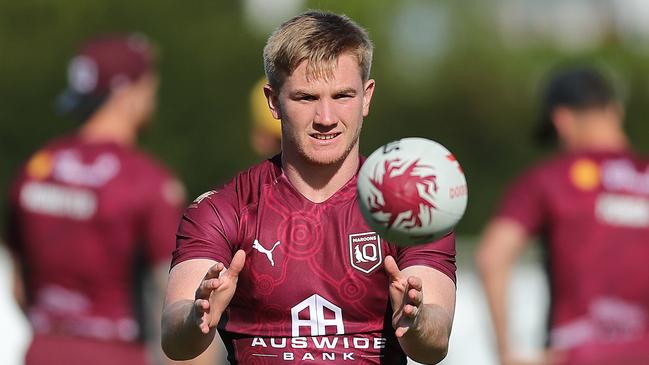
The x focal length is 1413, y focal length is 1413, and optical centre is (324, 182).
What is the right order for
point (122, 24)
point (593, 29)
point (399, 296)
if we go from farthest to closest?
point (593, 29) → point (122, 24) → point (399, 296)

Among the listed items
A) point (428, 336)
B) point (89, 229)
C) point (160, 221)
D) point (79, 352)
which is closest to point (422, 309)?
point (428, 336)

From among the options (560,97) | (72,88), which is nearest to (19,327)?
(72,88)

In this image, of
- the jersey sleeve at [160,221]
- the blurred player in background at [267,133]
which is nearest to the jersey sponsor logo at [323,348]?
the jersey sleeve at [160,221]

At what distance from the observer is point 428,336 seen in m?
4.70

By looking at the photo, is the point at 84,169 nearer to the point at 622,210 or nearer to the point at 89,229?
the point at 89,229

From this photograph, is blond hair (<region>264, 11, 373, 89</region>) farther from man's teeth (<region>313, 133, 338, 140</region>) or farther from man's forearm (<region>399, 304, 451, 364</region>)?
man's forearm (<region>399, 304, 451, 364</region>)

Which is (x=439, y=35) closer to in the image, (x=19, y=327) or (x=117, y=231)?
(x=19, y=327)

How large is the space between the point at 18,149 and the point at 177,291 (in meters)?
10.6

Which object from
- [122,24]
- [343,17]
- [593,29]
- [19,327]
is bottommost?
[593,29]

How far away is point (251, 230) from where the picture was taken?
16.4ft

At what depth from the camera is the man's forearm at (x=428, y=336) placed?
4.65 m

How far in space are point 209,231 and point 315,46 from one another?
745mm

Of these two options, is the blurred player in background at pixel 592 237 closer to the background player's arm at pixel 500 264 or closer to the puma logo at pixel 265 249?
the background player's arm at pixel 500 264

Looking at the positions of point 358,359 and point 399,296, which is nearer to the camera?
point 399,296
